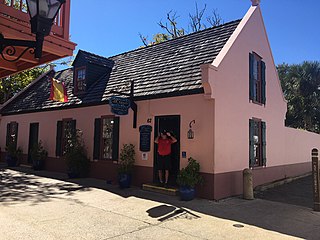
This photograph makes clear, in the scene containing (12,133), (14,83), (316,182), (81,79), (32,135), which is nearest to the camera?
(316,182)

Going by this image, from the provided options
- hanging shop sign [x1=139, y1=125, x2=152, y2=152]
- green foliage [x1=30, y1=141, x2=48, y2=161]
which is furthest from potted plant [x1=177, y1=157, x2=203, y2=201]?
green foliage [x1=30, y1=141, x2=48, y2=161]

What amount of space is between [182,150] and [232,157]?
173cm

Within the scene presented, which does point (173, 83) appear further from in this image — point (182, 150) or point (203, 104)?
point (182, 150)

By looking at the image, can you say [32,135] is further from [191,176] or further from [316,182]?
[316,182]

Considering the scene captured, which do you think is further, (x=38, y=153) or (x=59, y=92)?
(x=38, y=153)

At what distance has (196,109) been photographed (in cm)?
941

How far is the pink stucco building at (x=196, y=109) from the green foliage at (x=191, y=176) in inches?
11.2

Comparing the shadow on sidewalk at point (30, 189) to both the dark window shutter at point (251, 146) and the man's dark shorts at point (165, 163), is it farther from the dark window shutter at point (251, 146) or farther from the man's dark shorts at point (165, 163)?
the dark window shutter at point (251, 146)

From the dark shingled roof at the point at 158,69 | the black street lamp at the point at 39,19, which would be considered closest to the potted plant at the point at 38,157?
the dark shingled roof at the point at 158,69

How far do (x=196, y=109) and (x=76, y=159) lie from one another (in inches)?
237

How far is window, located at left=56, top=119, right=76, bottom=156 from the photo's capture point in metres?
14.3

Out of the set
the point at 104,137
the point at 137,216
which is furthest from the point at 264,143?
the point at 137,216

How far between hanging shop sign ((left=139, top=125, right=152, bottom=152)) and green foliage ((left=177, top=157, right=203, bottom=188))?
2.12 meters

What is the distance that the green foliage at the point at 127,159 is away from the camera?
10625 millimetres
